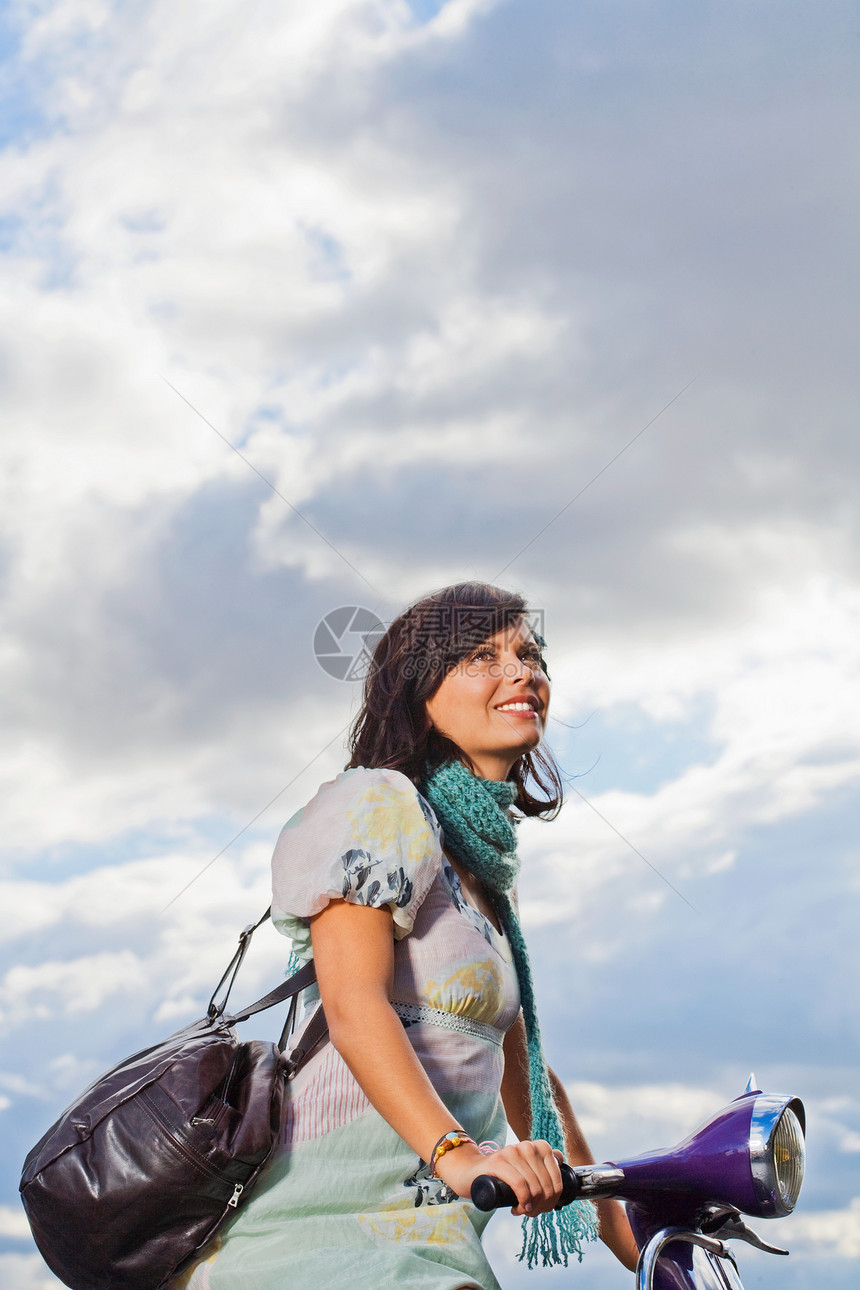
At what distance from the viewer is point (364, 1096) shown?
1936 mm

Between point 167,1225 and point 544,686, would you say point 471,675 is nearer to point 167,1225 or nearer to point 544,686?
point 544,686

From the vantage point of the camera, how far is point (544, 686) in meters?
2.54

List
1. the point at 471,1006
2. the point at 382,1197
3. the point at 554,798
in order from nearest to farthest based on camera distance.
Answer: the point at 382,1197, the point at 471,1006, the point at 554,798

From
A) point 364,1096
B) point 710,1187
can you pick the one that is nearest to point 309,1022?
point 364,1096

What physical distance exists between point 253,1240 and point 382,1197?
0.21 metres

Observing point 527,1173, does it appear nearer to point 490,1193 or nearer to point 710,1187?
point 490,1193

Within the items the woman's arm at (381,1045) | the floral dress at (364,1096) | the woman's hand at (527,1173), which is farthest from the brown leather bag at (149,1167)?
the woman's hand at (527,1173)

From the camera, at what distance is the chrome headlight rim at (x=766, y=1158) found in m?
1.70

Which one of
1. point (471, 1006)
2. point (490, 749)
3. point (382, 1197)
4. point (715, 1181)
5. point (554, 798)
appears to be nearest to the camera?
point (715, 1181)

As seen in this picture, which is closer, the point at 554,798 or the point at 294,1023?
the point at 294,1023

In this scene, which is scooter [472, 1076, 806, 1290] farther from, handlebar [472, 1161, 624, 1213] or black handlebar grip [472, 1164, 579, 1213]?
black handlebar grip [472, 1164, 579, 1213]

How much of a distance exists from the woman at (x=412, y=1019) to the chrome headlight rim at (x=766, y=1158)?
307 millimetres

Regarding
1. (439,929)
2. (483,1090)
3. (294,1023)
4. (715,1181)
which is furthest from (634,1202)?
(294,1023)

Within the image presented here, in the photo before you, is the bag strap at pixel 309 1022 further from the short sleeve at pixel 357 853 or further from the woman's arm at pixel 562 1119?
the woman's arm at pixel 562 1119
